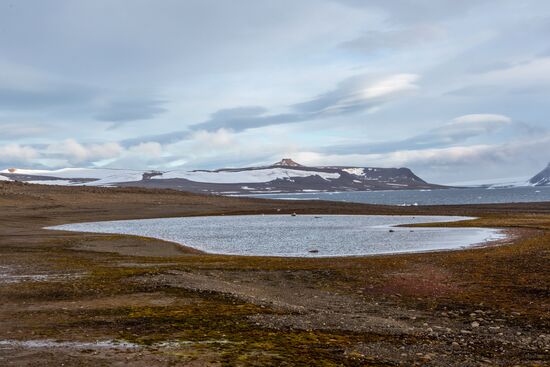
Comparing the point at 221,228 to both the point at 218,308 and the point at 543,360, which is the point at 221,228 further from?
the point at 543,360

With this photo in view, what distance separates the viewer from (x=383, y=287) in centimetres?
2341

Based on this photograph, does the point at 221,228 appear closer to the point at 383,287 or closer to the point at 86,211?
the point at 86,211

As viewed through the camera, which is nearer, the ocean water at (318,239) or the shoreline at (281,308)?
the shoreline at (281,308)

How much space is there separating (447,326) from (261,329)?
18.0 ft

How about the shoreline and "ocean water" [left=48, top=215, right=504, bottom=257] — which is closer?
the shoreline

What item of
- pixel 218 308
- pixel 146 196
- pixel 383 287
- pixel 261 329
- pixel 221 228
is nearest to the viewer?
pixel 261 329

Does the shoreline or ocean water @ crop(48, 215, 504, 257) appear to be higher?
the shoreline

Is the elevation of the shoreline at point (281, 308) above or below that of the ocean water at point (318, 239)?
above

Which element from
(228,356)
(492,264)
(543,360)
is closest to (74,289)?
(228,356)

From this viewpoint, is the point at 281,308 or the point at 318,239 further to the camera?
the point at 318,239

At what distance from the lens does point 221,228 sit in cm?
6712

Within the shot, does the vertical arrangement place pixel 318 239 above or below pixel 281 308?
below

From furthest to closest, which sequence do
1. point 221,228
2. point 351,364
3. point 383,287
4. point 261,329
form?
point 221,228 → point 383,287 → point 261,329 → point 351,364

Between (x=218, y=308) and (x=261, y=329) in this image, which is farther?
(x=218, y=308)
